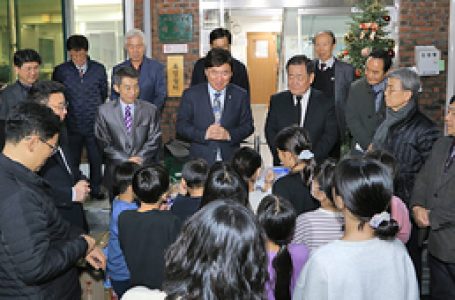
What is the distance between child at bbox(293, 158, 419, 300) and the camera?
2082mm

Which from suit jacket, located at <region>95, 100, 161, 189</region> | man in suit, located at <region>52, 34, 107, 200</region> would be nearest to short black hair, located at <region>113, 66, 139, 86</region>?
suit jacket, located at <region>95, 100, 161, 189</region>

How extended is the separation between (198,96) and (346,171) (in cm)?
244

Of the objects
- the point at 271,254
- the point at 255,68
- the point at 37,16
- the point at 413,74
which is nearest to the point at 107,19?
the point at 37,16

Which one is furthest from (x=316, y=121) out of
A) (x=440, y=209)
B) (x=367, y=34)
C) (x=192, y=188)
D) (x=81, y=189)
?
(x=367, y=34)

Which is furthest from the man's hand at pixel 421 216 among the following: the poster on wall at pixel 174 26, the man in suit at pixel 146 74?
the poster on wall at pixel 174 26

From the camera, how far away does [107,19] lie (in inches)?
342

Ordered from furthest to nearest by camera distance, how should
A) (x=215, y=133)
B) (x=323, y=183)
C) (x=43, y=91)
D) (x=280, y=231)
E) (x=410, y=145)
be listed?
(x=215, y=133) < (x=410, y=145) < (x=43, y=91) < (x=323, y=183) < (x=280, y=231)

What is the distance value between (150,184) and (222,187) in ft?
1.24

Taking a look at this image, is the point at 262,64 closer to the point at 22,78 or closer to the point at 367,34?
the point at 367,34

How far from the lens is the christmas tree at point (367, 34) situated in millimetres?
7914

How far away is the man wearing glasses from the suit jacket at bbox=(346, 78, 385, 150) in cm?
317

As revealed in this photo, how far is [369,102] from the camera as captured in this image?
5.12 meters

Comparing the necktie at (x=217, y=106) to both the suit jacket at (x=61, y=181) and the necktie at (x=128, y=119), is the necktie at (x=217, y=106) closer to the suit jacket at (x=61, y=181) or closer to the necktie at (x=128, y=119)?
the necktie at (x=128, y=119)

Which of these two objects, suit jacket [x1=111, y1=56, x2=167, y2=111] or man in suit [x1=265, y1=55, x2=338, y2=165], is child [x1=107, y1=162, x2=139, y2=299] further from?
suit jacket [x1=111, y1=56, x2=167, y2=111]
